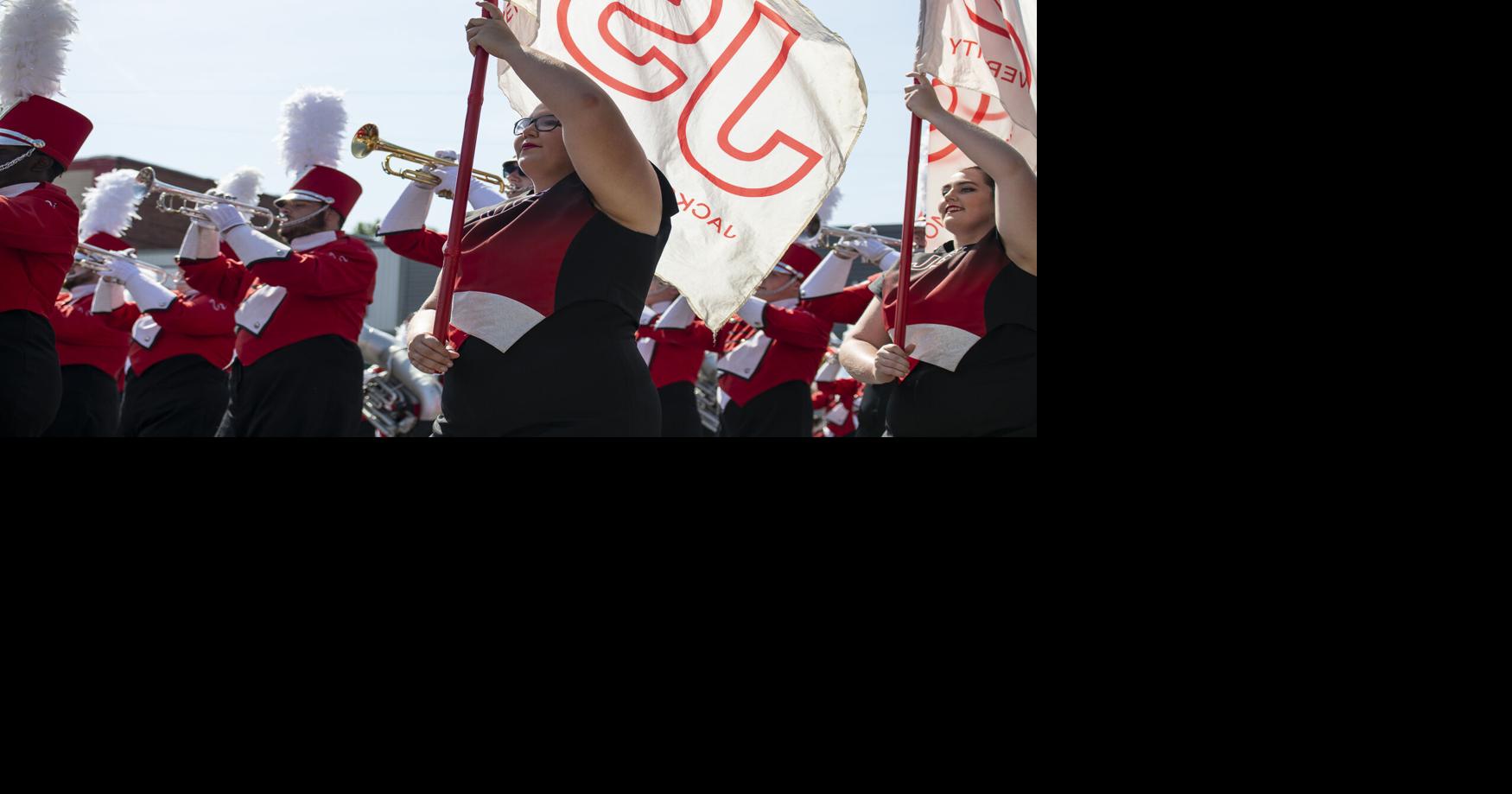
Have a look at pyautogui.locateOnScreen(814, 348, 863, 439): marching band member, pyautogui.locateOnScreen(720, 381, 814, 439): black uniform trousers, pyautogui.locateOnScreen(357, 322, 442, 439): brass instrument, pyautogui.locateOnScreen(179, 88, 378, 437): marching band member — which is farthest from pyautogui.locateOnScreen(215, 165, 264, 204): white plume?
pyautogui.locateOnScreen(814, 348, 863, 439): marching band member

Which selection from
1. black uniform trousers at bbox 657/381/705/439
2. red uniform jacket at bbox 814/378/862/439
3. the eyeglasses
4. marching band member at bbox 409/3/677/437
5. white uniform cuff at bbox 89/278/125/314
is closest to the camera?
marching band member at bbox 409/3/677/437

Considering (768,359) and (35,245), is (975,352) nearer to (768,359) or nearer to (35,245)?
(35,245)

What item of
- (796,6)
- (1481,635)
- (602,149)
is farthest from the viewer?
(796,6)

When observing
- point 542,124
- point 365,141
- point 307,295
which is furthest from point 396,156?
point 542,124

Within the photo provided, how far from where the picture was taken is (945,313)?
3.34 metres

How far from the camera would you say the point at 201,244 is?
5.75 metres

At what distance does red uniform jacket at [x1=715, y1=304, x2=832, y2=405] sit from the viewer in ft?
22.0

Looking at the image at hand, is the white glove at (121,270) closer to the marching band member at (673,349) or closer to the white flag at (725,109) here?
the marching band member at (673,349)

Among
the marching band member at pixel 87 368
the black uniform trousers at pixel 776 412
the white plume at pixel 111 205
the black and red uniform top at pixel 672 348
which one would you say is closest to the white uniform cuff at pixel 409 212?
the marching band member at pixel 87 368

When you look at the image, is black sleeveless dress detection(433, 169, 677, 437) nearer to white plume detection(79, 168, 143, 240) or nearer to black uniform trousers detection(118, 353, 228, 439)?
black uniform trousers detection(118, 353, 228, 439)

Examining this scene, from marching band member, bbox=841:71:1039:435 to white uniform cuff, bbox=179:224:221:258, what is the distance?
12.1 feet

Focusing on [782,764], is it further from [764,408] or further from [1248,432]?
[764,408]

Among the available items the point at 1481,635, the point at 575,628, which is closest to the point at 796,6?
the point at 575,628

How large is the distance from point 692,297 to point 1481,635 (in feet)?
6.56
